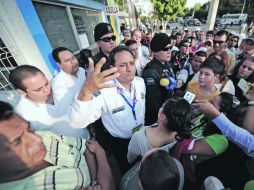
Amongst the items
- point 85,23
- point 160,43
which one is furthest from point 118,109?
point 85,23

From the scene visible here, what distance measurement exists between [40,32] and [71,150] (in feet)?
10.0

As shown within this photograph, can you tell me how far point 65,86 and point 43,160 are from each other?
4.43 ft

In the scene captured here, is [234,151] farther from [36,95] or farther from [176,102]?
[36,95]

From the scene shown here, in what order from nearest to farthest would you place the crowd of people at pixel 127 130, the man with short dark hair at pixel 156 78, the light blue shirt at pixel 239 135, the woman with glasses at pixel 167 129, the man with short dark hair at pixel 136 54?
1. the crowd of people at pixel 127 130
2. the woman with glasses at pixel 167 129
3. the light blue shirt at pixel 239 135
4. the man with short dark hair at pixel 156 78
5. the man with short dark hair at pixel 136 54

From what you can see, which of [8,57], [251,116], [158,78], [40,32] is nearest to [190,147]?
[251,116]

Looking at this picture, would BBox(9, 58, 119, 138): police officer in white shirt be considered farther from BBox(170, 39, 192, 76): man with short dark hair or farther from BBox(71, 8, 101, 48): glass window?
BBox(71, 8, 101, 48): glass window

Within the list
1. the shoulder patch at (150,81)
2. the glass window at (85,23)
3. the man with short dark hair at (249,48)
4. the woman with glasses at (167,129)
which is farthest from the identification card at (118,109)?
the glass window at (85,23)

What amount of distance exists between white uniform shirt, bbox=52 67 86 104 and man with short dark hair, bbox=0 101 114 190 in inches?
34.1

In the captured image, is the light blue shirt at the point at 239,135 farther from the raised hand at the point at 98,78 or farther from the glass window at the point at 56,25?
the glass window at the point at 56,25

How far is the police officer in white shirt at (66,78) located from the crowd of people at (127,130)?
2 cm

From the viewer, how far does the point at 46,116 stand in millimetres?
1869

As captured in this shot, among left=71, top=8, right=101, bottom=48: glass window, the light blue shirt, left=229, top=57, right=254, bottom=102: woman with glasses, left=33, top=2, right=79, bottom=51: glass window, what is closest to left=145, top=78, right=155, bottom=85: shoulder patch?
the light blue shirt

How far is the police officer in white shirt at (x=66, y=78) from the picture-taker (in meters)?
2.14

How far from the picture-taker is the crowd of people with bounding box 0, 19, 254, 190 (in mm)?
1003
